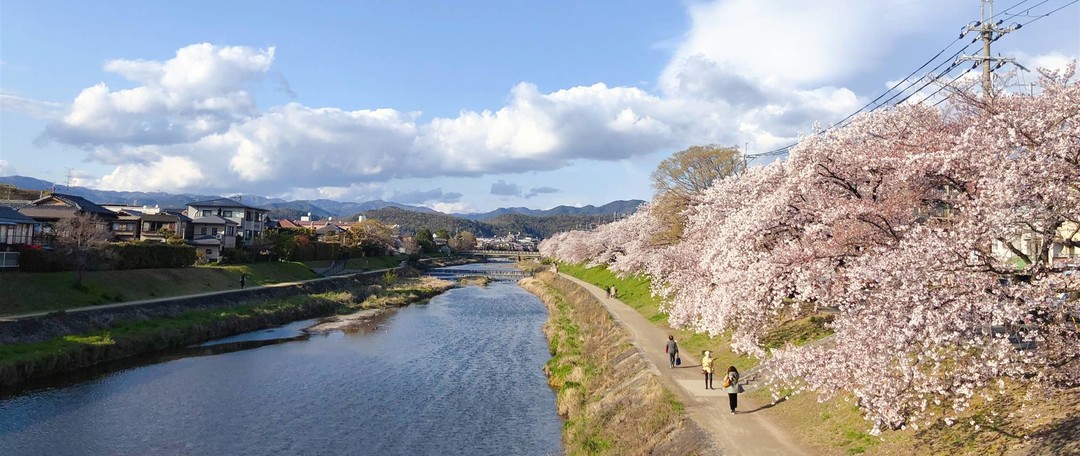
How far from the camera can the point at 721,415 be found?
15.8 metres

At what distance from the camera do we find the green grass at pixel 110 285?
3059cm

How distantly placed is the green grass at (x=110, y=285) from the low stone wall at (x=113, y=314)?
74.1 inches

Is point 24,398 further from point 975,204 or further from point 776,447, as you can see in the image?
point 975,204

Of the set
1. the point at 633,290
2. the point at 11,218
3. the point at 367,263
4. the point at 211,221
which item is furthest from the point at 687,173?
the point at 367,263

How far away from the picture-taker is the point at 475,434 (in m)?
20.0

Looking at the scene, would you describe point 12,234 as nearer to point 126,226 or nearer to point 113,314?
point 113,314

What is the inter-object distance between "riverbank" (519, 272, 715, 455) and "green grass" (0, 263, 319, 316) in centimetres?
2493

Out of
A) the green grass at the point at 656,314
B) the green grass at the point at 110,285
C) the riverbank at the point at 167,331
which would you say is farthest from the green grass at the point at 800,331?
the green grass at the point at 110,285

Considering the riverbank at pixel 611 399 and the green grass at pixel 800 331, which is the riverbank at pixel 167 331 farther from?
the green grass at pixel 800 331

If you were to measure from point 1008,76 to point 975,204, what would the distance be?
4.24 meters

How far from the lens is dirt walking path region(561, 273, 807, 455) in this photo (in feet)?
43.8

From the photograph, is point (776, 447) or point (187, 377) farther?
point (187, 377)

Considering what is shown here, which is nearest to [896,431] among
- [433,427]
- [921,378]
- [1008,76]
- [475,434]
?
[921,378]

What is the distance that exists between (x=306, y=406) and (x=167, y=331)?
15.0 meters
